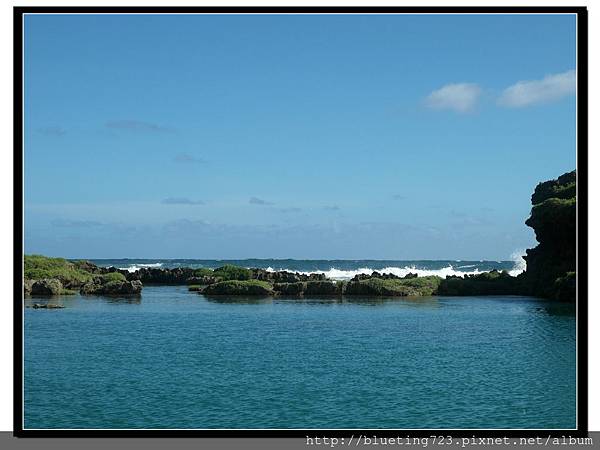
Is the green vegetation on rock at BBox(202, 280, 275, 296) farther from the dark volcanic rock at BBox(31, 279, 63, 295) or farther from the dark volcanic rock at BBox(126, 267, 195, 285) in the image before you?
the dark volcanic rock at BBox(31, 279, 63, 295)

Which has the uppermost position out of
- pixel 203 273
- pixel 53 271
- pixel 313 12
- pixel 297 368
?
pixel 313 12

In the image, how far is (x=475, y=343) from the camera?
18641 millimetres

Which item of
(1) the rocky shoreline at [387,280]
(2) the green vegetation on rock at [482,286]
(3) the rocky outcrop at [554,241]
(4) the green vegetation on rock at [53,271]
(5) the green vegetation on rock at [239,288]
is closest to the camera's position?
(3) the rocky outcrop at [554,241]

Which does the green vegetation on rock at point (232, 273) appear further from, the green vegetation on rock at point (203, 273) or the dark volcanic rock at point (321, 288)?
the dark volcanic rock at point (321, 288)

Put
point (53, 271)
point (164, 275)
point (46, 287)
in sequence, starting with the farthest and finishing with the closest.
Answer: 1. point (164, 275)
2. point (53, 271)
3. point (46, 287)

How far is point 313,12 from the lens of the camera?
9.92 meters

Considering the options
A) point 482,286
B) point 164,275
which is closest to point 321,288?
point 482,286

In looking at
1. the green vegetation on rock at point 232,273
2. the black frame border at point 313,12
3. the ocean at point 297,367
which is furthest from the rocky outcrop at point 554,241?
the black frame border at point 313,12

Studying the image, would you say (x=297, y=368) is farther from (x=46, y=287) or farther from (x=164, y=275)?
(x=164, y=275)

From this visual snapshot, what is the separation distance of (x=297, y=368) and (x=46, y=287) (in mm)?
16538

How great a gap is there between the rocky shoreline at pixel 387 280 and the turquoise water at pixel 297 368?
11.9 ft

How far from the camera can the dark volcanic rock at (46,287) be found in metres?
27.7

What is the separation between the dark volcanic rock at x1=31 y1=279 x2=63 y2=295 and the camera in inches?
1090
